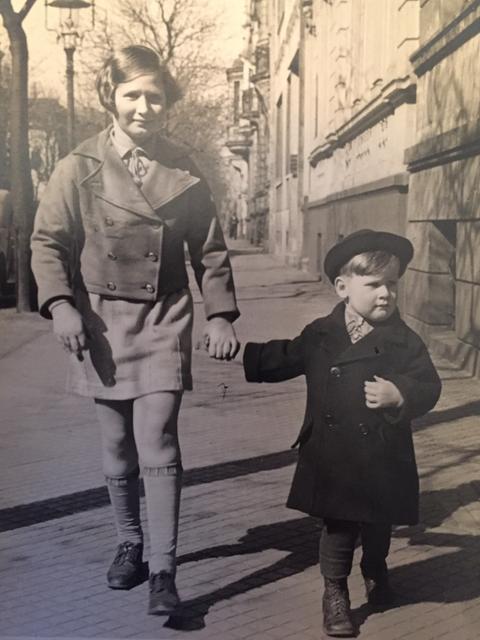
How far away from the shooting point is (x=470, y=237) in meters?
4.96

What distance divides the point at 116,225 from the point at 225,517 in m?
1.23

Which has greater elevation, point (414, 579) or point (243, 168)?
point (243, 168)

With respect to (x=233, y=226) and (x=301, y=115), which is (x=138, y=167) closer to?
(x=233, y=226)

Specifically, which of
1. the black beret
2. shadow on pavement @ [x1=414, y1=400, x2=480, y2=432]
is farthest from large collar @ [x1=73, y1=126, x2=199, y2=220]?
shadow on pavement @ [x1=414, y1=400, x2=480, y2=432]

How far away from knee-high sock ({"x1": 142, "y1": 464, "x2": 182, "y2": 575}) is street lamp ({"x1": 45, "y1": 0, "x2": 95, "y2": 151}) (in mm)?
1010

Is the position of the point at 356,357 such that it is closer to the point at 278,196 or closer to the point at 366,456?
the point at 366,456

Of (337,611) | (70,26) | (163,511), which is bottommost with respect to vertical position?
(337,611)

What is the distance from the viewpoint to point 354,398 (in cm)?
386

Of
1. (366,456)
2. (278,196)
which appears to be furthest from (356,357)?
(278,196)

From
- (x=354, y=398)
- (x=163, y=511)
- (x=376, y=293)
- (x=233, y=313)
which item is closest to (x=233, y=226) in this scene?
(x=233, y=313)

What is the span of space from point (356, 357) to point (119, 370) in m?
0.66

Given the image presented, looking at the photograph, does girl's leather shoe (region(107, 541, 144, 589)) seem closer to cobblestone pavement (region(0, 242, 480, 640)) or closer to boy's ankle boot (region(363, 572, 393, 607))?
cobblestone pavement (region(0, 242, 480, 640))

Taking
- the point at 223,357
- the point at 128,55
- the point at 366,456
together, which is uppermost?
the point at 128,55

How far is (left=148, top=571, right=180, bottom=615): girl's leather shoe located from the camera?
12.9 ft
